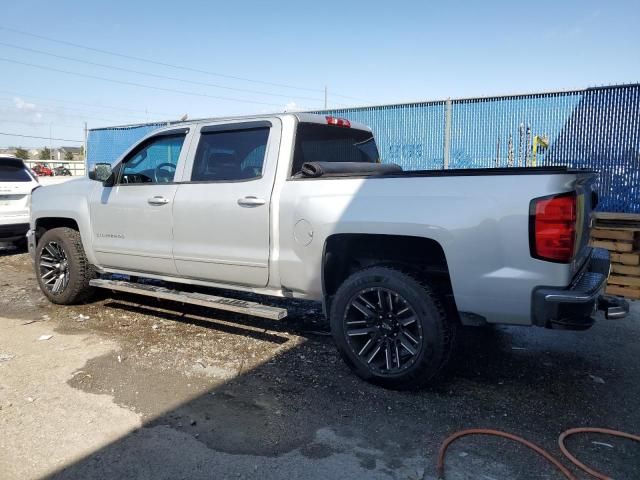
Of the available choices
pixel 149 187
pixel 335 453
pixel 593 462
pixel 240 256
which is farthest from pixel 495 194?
pixel 149 187

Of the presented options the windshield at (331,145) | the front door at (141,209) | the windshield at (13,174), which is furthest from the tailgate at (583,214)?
the windshield at (13,174)

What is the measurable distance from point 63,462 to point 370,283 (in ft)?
7.09

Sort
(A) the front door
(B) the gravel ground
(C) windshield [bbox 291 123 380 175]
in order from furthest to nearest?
(A) the front door < (C) windshield [bbox 291 123 380 175] < (B) the gravel ground

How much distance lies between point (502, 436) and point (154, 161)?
394 cm

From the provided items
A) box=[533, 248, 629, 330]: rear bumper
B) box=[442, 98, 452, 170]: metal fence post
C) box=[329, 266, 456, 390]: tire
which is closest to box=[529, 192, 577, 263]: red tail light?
box=[533, 248, 629, 330]: rear bumper

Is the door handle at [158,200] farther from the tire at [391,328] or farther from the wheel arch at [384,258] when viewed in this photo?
the tire at [391,328]

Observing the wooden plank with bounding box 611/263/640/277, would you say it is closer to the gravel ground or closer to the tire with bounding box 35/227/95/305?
the gravel ground

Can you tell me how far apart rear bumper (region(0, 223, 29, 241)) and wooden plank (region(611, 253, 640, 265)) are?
9.38 m

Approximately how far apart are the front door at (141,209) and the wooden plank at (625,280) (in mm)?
5070

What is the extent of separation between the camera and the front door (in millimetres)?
4934

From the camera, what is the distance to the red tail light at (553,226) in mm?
3115

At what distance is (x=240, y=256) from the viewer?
442 centimetres

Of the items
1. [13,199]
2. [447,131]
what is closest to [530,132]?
[447,131]

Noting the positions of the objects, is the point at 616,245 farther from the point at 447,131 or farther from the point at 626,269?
the point at 447,131
